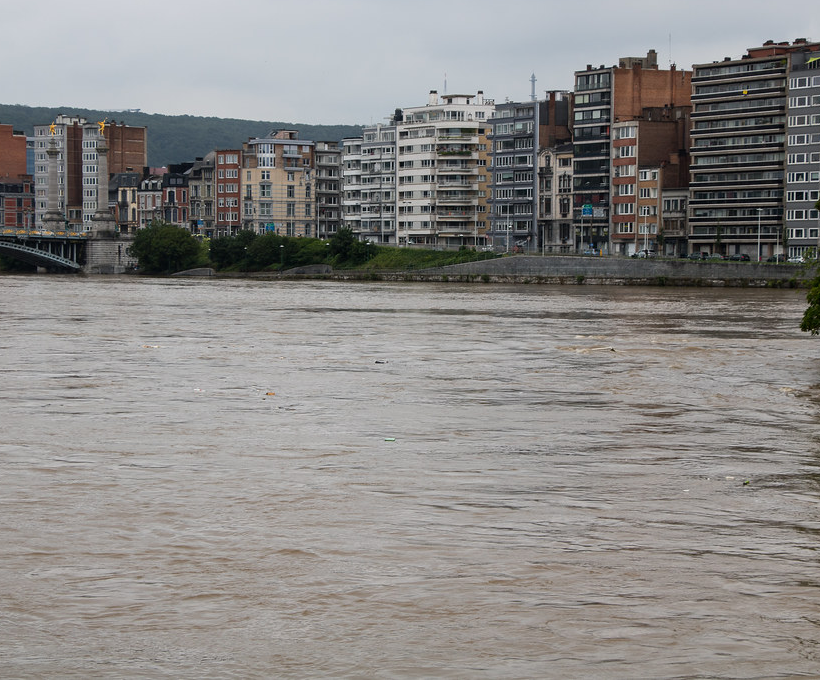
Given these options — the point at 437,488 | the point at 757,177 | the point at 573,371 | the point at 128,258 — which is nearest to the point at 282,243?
the point at 128,258

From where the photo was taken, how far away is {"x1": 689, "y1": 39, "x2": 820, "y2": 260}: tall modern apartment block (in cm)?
11375

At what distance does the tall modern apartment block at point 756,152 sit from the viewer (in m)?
114

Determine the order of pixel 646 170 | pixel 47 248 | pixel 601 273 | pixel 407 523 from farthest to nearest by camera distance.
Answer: pixel 47 248 < pixel 646 170 < pixel 601 273 < pixel 407 523

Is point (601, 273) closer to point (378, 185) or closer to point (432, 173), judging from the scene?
point (432, 173)

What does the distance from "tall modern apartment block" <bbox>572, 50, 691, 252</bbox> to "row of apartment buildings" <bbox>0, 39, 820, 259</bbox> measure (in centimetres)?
15

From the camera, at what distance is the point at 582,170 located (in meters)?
135

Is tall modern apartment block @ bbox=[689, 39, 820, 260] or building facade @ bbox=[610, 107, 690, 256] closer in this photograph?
tall modern apartment block @ bbox=[689, 39, 820, 260]

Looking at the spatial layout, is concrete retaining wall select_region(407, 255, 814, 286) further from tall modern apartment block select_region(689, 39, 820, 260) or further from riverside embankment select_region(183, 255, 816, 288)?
tall modern apartment block select_region(689, 39, 820, 260)

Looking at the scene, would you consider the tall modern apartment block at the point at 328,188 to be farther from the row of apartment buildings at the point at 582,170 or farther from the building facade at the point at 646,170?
the building facade at the point at 646,170

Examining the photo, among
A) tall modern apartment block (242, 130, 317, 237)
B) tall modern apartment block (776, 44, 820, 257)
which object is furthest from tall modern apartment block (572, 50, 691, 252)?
tall modern apartment block (242, 130, 317, 237)

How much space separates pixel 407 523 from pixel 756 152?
11185 centimetres

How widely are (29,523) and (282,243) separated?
135 meters

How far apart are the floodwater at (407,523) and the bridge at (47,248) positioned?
122 m

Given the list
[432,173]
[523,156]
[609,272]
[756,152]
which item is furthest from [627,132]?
[432,173]
